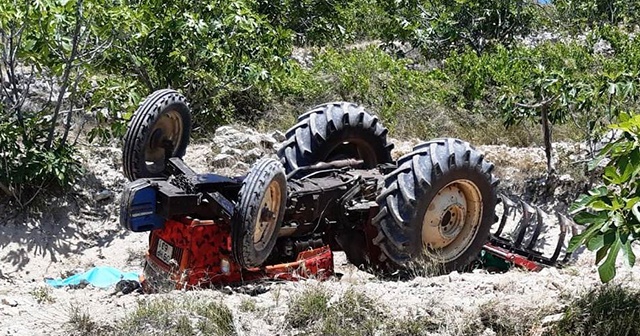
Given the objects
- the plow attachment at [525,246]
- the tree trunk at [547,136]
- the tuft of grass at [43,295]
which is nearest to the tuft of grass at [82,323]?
the tuft of grass at [43,295]

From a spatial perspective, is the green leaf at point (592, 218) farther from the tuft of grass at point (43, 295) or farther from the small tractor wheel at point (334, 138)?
the small tractor wheel at point (334, 138)

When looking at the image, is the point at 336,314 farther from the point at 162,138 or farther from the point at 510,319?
the point at 162,138

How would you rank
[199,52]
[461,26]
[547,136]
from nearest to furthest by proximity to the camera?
[547,136], [199,52], [461,26]

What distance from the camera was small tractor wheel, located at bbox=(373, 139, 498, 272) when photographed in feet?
19.3

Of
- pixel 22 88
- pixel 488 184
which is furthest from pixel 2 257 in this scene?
pixel 488 184

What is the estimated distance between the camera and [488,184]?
21.1 feet

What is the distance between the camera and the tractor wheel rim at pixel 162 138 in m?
5.96

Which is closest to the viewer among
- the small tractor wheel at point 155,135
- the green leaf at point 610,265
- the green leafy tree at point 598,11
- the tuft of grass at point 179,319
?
the green leaf at point 610,265

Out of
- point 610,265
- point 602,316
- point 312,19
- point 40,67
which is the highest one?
point 312,19

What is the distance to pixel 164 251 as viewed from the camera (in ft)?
18.1

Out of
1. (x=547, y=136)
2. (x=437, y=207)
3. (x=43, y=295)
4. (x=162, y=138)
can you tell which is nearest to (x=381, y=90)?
(x=547, y=136)

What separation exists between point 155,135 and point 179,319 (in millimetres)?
2083

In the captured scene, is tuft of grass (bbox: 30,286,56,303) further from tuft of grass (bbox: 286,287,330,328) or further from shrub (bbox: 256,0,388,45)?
shrub (bbox: 256,0,388,45)

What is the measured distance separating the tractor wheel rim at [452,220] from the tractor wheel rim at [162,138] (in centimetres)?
189
